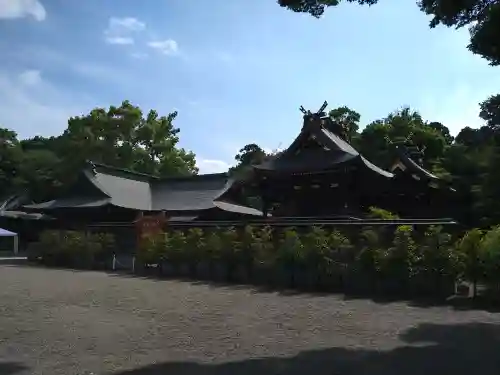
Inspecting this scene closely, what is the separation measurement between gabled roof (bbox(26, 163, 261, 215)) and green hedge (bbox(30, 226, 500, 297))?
460 inches

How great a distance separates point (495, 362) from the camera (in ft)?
22.9

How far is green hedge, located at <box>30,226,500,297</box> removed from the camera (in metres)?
14.8

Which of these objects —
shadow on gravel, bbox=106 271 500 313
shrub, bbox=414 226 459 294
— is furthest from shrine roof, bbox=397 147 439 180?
shadow on gravel, bbox=106 271 500 313

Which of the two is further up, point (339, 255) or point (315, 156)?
point (315, 156)

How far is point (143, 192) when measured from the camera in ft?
129

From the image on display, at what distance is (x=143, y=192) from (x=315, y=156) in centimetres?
1820

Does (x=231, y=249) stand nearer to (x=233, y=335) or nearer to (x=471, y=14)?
(x=233, y=335)

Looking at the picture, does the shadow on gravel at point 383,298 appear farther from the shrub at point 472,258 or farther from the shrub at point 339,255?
the shrub at point 339,255

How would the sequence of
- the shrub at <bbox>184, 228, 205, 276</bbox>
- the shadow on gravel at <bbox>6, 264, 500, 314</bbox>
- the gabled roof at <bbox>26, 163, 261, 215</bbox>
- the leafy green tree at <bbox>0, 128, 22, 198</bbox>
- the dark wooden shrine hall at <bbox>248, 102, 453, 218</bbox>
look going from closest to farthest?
the shadow on gravel at <bbox>6, 264, 500, 314</bbox> < the shrub at <bbox>184, 228, 205, 276</bbox> < the dark wooden shrine hall at <bbox>248, 102, 453, 218</bbox> < the gabled roof at <bbox>26, 163, 261, 215</bbox> < the leafy green tree at <bbox>0, 128, 22, 198</bbox>

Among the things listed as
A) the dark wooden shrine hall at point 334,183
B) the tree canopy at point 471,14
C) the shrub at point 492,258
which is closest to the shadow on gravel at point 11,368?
→ the tree canopy at point 471,14

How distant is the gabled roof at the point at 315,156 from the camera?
24109mm

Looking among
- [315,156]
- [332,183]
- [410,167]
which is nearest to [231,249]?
[332,183]

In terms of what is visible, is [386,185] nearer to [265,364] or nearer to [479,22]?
[479,22]

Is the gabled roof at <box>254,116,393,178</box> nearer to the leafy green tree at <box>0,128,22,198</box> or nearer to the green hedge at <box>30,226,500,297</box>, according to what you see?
the green hedge at <box>30,226,500,297</box>
